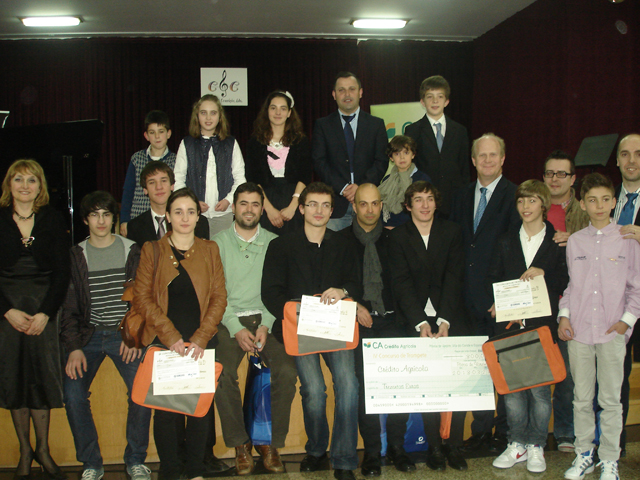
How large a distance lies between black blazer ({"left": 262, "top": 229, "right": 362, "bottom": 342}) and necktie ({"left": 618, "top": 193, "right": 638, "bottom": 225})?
175cm

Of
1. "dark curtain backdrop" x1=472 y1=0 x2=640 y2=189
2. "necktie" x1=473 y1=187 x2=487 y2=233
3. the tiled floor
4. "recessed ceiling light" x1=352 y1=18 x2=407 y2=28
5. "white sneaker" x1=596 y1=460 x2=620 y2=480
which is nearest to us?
"white sneaker" x1=596 y1=460 x2=620 y2=480

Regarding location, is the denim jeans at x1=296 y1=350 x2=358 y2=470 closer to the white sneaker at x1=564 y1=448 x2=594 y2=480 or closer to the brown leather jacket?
the brown leather jacket

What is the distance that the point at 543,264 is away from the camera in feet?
9.77

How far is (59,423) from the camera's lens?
10.5 feet

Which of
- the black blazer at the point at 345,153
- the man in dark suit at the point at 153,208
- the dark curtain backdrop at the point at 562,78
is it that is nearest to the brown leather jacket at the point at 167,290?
the man in dark suit at the point at 153,208

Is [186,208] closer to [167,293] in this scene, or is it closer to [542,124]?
[167,293]

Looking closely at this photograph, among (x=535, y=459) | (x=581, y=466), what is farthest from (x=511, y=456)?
(x=581, y=466)

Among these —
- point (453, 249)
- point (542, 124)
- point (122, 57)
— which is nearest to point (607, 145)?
point (542, 124)

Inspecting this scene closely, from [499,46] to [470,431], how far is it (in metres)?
5.79

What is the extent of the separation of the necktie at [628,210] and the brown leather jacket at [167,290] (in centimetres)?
257

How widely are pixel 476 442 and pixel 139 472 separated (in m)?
2.11

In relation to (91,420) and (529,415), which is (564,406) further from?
(91,420)

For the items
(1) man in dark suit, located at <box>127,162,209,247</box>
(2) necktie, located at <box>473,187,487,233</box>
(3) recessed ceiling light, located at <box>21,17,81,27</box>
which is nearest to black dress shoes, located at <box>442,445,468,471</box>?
(2) necktie, located at <box>473,187,487,233</box>

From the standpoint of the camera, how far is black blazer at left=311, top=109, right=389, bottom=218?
157 inches
